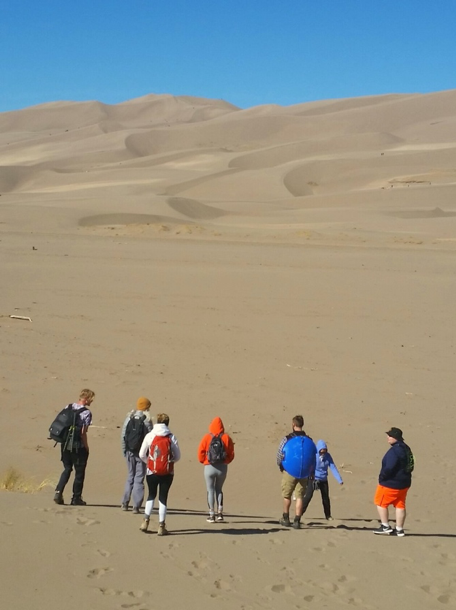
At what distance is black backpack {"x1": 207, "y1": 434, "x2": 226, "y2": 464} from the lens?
22.5 ft

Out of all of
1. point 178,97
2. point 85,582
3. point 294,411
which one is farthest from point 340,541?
point 178,97

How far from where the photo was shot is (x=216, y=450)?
6.87m

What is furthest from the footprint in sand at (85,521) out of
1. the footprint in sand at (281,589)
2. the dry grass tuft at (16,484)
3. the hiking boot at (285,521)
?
the hiking boot at (285,521)

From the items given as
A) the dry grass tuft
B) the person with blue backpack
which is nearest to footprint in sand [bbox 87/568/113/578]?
the person with blue backpack

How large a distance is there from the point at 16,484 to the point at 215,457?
81.6 inches

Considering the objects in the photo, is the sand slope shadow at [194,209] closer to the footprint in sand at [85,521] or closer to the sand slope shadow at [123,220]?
the sand slope shadow at [123,220]

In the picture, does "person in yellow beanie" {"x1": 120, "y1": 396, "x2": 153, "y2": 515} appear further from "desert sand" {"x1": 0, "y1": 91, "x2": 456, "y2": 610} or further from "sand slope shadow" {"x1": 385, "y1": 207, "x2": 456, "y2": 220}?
"sand slope shadow" {"x1": 385, "y1": 207, "x2": 456, "y2": 220}

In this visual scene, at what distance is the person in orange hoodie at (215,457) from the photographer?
22.6 ft

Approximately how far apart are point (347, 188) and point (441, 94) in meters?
70.4

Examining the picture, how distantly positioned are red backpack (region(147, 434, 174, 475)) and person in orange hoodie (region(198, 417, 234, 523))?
1.67 feet

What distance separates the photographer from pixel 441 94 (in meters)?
124

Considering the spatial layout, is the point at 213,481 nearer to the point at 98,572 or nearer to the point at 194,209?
the point at 98,572

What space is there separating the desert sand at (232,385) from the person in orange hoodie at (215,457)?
0.22m

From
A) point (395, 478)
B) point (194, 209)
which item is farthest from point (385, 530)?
point (194, 209)
